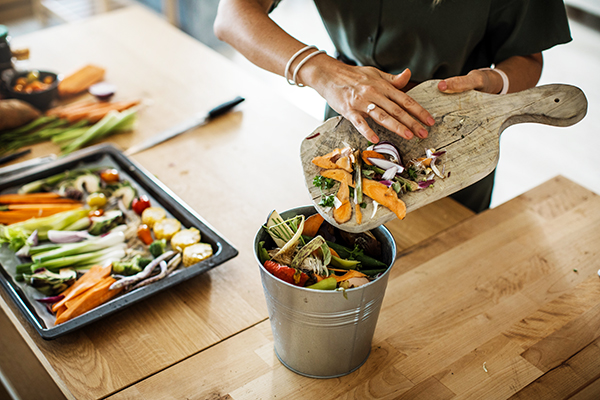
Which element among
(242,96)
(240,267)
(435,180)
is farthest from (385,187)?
(242,96)

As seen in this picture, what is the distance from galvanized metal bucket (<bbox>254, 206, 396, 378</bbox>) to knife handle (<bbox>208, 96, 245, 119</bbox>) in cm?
93

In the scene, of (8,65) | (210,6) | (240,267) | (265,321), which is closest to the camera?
(265,321)

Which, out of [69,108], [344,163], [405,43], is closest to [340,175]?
[344,163]

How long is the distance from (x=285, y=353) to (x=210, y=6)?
3.76 meters

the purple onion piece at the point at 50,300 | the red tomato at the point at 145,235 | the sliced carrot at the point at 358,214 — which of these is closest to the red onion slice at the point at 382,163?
the sliced carrot at the point at 358,214

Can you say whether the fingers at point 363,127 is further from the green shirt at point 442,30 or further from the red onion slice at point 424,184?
the green shirt at point 442,30

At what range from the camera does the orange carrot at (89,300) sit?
1104 mm

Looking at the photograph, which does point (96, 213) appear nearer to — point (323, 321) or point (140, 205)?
point (140, 205)

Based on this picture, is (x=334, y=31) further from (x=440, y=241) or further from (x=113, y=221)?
(x=113, y=221)

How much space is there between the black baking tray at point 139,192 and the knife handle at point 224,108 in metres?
0.37

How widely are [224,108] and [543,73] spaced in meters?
3.23

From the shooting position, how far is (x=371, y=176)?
3.28 feet

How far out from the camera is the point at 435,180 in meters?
0.99

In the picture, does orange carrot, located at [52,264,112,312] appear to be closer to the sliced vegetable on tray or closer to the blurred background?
the sliced vegetable on tray
